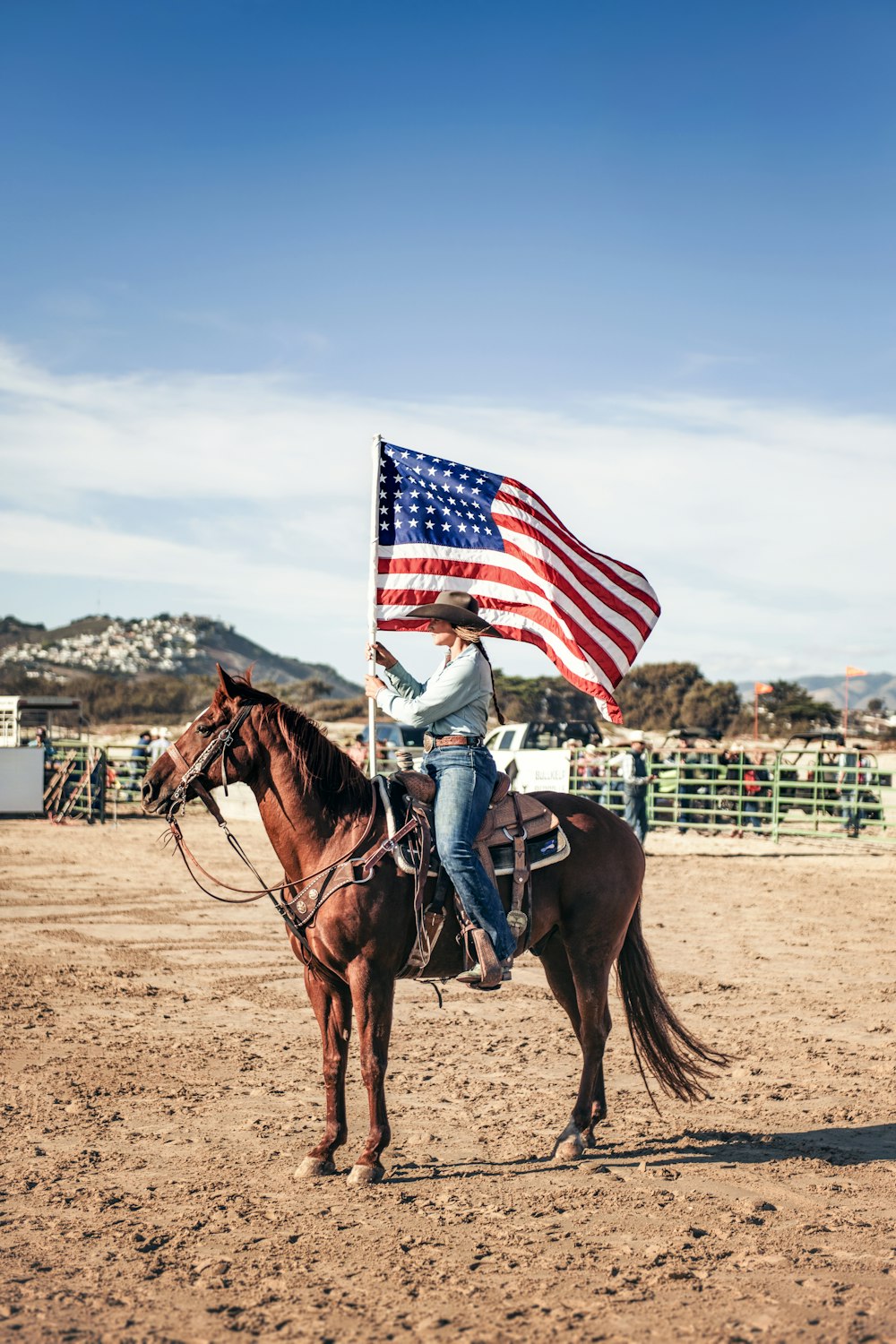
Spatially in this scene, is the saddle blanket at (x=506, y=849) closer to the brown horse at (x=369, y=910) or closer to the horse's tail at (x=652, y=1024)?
the brown horse at (x=369, y=910)

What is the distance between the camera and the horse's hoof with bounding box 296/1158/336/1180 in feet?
17.0

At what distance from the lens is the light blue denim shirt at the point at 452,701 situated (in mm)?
5410

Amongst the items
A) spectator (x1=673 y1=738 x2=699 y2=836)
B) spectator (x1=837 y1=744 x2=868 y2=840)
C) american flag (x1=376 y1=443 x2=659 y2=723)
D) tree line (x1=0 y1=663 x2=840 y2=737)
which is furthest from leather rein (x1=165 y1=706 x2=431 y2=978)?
tree line (x1=0 y1=663 x2=840 y2=737)

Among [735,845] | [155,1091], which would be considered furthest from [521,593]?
[735,845]

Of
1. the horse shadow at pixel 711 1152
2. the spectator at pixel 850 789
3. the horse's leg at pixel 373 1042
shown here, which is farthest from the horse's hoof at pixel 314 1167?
the spectator at pixel 850 789

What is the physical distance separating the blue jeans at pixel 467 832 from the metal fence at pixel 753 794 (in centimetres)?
1537

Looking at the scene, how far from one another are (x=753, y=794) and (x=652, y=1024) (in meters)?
18.7

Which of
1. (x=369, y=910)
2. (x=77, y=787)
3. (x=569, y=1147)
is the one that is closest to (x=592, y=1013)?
(x=569, y=1147)

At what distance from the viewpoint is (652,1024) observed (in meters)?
6.04

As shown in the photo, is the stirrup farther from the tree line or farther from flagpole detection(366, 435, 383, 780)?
the tree line

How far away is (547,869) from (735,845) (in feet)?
54.2

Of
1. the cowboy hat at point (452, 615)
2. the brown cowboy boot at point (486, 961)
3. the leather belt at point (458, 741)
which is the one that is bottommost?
the brown cowboy boot at point (486, 961)

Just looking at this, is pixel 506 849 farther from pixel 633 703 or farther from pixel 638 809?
pixel 633 703

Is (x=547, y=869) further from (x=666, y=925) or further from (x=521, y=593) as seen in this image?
(x=666, y=925)
